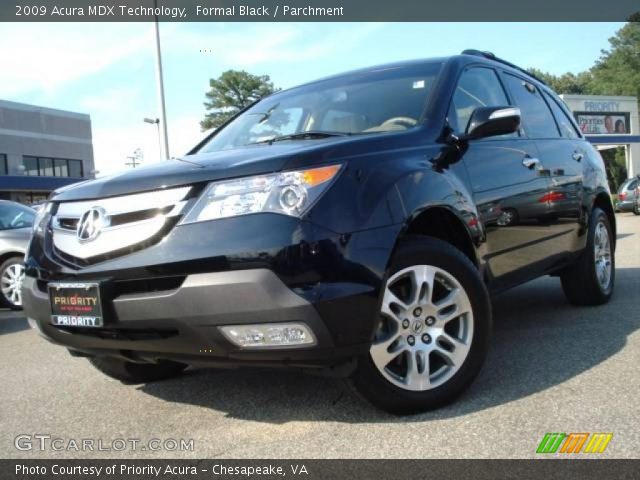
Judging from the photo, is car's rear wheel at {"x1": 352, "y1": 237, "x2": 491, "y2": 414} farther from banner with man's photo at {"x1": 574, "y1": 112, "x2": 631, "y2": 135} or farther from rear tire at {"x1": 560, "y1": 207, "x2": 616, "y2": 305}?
banner with man's photo at {"x1": 574, "y1": 112, "x2": 631, "y2": 135}

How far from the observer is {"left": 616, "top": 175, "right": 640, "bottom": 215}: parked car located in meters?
20.5

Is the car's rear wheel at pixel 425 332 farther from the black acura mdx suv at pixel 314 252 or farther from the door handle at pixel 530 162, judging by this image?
the door handle at pixel 530 162

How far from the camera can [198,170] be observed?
8.83 ft

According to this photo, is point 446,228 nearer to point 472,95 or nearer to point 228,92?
point 472,95

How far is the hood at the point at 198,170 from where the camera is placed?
8.56 feet

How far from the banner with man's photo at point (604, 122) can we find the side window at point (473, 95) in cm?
4245

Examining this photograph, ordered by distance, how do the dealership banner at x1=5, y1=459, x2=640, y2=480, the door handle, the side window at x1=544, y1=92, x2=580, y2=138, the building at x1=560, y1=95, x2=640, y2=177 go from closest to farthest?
1. the dealership banner at x1=5, y1=459, x2=640, y2=480
2. the door handle
3. the side window at x1=544, y1=92, x2=580, y2=138
4. the building at x1=560, y1=95, x2=640, y2=177

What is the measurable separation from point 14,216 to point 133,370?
236 inches

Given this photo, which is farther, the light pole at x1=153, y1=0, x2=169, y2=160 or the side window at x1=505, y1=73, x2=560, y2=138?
the light pole at x1=153, y1=0, x2=169, y2=160

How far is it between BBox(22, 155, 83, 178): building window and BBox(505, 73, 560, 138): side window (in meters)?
45.0

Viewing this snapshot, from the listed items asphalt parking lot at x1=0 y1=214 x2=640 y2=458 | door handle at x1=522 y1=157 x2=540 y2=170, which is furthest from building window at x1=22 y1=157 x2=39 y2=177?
door handle at x1=522 y1=157 x2=540 y2=170

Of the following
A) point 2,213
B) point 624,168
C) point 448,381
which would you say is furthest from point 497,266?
point 624,168

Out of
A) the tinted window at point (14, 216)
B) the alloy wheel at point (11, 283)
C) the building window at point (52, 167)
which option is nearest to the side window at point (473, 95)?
the alloy wheel at point (11, 283)

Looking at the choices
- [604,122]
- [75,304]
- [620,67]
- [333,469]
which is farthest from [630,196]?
[620,67]
